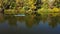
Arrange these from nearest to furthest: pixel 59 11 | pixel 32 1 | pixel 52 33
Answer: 1. pixel 52 33
2. pixel 59 11
3. pixel 32 1

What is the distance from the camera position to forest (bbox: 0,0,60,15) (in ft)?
78.4

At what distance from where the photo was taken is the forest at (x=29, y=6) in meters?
23.9

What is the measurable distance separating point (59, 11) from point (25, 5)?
4813 mm

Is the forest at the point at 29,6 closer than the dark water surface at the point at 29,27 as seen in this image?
No

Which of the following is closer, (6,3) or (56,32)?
(56,32)

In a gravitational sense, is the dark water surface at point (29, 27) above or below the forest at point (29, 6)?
above

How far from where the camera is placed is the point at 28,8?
24531 mm

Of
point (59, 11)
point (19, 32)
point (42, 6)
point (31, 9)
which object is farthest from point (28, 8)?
point (19, 32)

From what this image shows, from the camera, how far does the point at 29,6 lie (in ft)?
81.1

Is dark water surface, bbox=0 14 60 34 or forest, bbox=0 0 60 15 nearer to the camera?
dark water surface, bbox=0 14 60 34

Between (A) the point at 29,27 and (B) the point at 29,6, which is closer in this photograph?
(A) the point at 29,27

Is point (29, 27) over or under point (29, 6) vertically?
over

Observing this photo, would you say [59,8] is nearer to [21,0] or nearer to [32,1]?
[32,1]

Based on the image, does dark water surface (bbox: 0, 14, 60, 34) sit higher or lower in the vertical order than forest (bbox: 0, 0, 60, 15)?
higher
